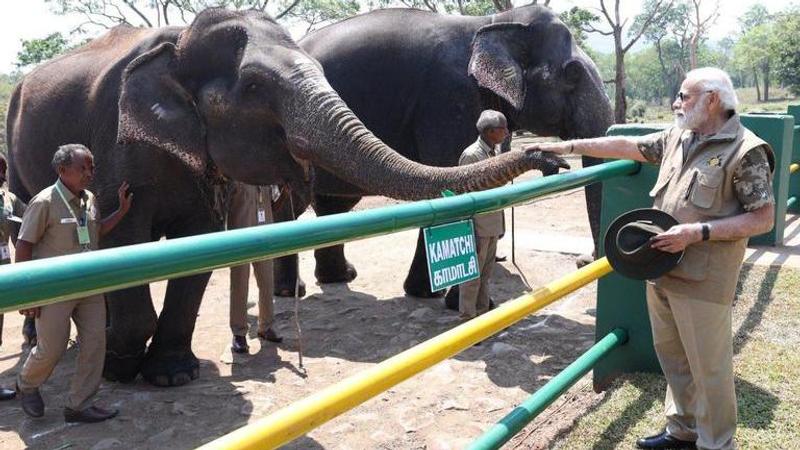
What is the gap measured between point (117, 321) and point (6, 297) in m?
3.94

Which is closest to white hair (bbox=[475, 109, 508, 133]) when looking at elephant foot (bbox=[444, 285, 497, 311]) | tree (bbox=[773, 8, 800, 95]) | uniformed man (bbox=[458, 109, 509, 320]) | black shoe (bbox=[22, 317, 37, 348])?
uniformed man (bbox=[458, 109, 509, 320])

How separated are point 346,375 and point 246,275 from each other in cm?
107

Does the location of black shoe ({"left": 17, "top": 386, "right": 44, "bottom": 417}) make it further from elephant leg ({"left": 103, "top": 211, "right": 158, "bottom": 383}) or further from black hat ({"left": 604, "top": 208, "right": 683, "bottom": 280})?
black hat ({"left": 604, "top": 208, "right": 683, "bottom": 280})

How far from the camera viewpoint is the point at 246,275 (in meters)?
5.62

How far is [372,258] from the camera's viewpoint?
8820 millimetres

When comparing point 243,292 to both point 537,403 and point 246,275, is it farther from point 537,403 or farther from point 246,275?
point 537,403

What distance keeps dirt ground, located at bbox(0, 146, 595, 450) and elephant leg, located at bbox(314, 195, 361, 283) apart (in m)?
0.12

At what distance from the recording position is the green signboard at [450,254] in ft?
7.54

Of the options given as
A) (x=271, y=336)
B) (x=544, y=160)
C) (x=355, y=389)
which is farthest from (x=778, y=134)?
(x=355, y=389)

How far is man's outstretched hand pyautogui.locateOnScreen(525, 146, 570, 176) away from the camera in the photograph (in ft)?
10.3

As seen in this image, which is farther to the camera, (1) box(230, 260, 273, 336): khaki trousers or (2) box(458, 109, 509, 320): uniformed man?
(1) box(230, 260, 273, 336): khaki trousers

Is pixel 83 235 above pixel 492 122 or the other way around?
the other way around

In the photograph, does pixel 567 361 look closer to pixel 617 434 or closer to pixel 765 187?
pixel 617 434

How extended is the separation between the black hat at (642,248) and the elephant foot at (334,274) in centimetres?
482
